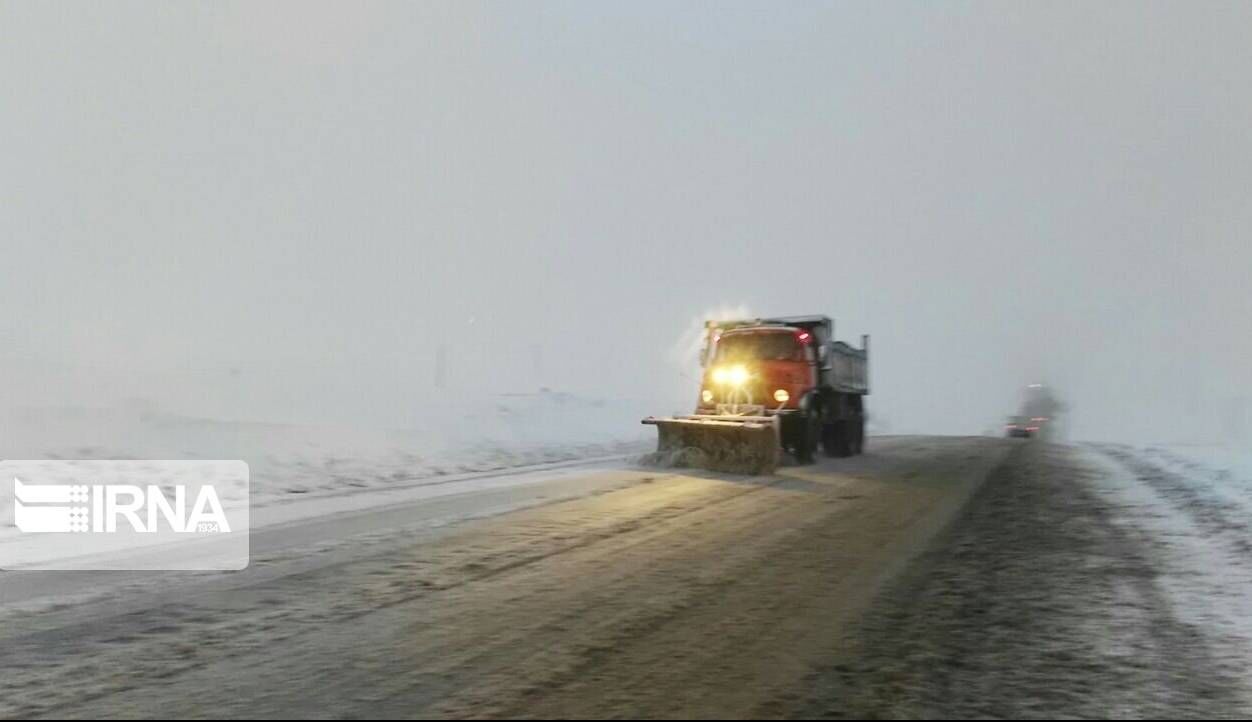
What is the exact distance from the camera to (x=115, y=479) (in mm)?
11375

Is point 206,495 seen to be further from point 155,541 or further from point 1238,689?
point 1238,689

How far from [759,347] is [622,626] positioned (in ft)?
42.1

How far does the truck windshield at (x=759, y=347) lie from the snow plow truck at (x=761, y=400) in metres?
0.02

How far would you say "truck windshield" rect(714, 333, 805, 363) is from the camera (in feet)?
57.1

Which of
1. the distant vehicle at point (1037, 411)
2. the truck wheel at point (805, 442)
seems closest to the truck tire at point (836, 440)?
the truck wheel at point (805, 442)

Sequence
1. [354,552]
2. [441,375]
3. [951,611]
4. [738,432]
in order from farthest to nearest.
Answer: [441,375], [738,432], [354,552], [951,611]

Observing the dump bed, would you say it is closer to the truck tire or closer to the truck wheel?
the truck tire

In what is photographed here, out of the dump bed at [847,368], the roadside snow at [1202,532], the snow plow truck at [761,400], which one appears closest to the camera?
the roadside snow at [1202,532]

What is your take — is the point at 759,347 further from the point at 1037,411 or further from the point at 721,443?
the point at 1037,411

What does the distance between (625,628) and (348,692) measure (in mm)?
1632

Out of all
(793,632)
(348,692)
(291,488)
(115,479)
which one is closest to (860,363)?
(291,488)

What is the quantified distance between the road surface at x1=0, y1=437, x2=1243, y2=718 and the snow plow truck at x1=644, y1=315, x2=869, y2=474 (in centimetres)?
560

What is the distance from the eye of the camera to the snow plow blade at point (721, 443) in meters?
14.4

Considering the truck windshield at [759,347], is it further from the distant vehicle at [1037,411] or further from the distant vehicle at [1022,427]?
the distant vehicle at [1037,411]
